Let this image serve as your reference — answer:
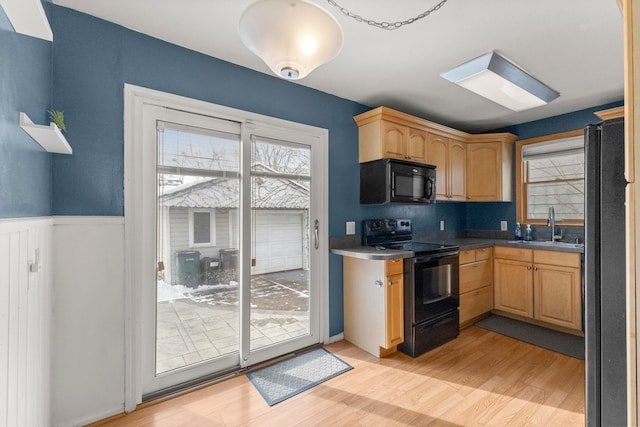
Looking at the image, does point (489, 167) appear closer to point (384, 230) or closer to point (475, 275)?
point (475, 275)

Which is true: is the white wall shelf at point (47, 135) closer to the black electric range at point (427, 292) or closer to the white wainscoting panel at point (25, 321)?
the white wainscoting panel at point (25, 321)

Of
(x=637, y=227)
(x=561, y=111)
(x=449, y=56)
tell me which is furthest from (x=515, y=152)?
(x=637, y=227)

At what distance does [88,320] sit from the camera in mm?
1712

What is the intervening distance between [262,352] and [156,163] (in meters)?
1.71

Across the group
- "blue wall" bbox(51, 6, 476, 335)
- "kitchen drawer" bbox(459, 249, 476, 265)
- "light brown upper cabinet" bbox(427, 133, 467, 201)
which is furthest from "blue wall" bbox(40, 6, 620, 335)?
"kitchen drawer" bbox(459, 249, 476, 265)

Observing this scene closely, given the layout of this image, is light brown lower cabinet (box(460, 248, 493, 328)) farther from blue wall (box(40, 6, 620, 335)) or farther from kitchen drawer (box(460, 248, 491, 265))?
A: blue wall (box(40, 6, 620, 335))

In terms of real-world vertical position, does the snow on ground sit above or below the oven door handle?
below

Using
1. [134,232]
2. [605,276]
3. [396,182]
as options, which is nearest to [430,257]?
[396,182]

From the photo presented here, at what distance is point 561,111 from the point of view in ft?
11.0

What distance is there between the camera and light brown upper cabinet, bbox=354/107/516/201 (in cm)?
288

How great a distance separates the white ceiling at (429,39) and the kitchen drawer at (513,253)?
1.69 meters

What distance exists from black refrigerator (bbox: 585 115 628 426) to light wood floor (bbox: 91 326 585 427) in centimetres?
95

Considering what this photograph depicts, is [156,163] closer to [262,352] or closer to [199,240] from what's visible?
[199,240]

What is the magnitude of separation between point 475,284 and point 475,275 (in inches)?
4.0
